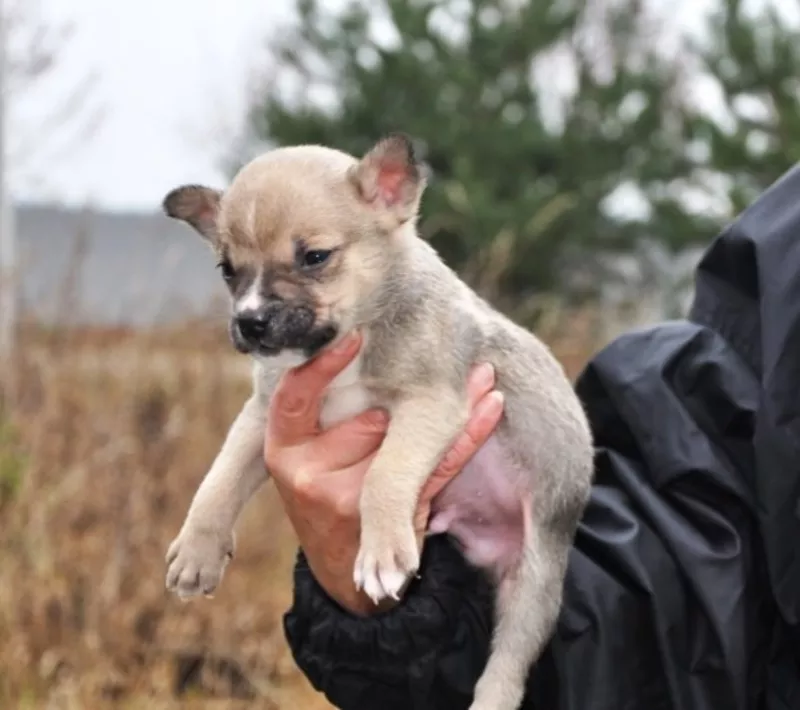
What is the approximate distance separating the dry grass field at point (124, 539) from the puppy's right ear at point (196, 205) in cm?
264

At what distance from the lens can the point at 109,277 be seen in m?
7.82

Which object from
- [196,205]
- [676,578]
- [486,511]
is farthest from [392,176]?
[676,578]

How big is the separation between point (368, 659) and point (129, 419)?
395cm

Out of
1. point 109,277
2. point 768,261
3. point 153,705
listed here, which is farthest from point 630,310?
point 768,261

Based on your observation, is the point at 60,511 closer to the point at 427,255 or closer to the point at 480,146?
the point at 427,255

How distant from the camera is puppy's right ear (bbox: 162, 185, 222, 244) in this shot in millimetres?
2311

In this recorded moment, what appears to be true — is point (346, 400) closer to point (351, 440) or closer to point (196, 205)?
point (351, 440)

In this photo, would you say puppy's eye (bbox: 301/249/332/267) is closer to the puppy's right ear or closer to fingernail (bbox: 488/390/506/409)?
the puppy's right ear

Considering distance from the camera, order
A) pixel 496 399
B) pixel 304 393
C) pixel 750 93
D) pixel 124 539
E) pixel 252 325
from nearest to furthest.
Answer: pixel 252 325, pixel 304 393, pixel 496 399, pixel 124 539, pixel 750 93

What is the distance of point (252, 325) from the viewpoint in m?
1.99

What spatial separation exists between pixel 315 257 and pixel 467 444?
0.50 m

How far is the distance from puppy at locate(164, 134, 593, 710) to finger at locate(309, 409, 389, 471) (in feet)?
0.12

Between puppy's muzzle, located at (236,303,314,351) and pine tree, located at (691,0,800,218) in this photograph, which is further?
pine tree, located at (691,0,800,218)

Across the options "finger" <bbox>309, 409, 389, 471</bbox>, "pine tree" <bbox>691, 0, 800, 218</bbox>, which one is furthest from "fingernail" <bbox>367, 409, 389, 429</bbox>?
"pine tree" <bbox>691, 0, 800, 218</bbox>
